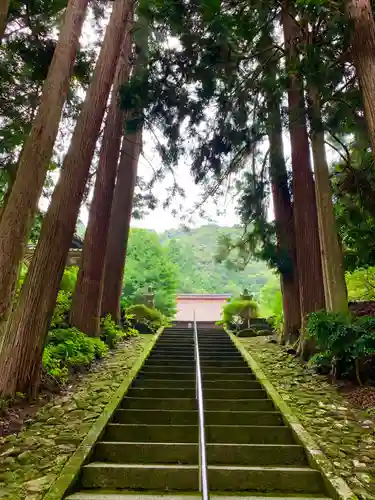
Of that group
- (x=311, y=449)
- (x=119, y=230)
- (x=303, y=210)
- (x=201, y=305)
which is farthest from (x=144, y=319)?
(x=201, y=305)

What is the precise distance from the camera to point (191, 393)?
567cm

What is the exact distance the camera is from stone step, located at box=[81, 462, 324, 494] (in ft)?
11.0

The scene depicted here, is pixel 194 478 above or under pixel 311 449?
under

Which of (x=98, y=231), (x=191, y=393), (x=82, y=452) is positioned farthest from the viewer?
(x=98, y=231)

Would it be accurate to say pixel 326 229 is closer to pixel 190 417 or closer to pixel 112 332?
pixel 190 417

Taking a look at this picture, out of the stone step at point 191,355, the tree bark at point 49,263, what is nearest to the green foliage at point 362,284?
the stone step at point 191,355

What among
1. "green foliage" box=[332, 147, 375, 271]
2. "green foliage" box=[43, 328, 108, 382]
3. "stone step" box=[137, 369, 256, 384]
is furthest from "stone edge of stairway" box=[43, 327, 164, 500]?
"green foliage" box=[332, 147, 375, 271]

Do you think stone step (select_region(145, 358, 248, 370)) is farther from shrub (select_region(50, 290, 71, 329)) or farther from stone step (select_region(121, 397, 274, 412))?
stone step (select_region(121, 397, 274, 412))

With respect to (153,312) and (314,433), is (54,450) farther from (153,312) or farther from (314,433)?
(153,312)

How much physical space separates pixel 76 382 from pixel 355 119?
20.5ft

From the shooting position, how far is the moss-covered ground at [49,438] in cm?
314

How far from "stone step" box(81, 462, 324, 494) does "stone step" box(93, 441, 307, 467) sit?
0.36m

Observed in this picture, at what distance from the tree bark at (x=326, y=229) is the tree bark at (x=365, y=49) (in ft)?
4.62

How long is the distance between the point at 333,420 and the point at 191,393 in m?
1.90
